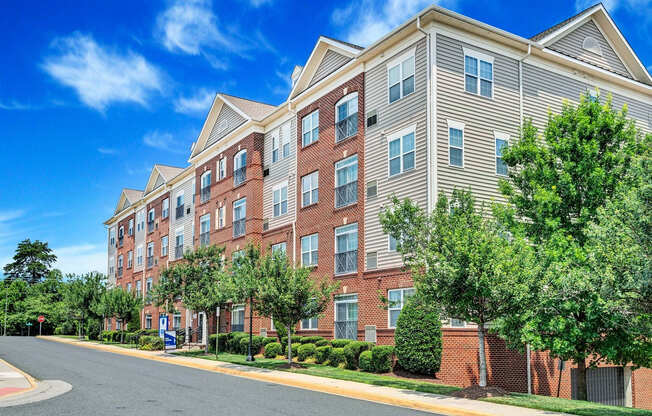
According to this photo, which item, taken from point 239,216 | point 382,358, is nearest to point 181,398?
point 382,358

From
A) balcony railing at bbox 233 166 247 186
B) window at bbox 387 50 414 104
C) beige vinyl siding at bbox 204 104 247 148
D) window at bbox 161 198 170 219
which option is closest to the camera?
window at bbox 387 50 414 104

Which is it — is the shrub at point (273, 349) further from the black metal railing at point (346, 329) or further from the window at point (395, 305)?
the window at point (395, 305)

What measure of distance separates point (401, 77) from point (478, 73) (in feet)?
10.5

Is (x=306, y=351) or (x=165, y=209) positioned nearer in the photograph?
(x=306, y=351)

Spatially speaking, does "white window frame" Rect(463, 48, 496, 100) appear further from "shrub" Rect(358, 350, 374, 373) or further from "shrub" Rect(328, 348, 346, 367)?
"shrub" Rect(328, 348, 346, 367)

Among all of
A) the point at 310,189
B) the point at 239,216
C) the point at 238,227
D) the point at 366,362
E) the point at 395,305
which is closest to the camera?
the point at 366,362

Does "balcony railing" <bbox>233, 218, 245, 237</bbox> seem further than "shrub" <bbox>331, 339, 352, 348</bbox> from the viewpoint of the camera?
Yes

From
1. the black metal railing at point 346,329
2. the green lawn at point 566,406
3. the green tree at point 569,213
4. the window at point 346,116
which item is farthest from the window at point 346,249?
the green lawn at point 566,406

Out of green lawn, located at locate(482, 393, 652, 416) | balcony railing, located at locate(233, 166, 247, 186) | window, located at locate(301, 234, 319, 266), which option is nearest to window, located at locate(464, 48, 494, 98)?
window, located at locate(301, 234, 319, 266)

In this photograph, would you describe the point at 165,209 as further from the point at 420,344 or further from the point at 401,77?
the point at 420,344

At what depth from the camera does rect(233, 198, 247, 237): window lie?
40.0 meters

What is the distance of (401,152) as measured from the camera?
87.7ft

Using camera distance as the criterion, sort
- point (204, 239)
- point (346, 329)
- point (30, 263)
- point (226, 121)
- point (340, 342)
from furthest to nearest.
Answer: point (30, 263)
point (204, 239)
point (226, 121)
point (346, 329)
point (340, 342)

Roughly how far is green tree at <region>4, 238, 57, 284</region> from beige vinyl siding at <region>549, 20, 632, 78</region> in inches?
4566
